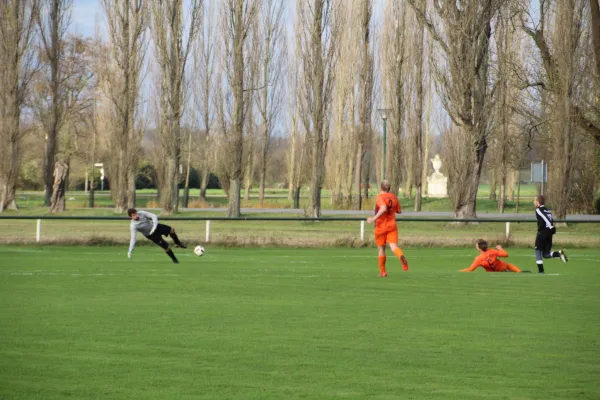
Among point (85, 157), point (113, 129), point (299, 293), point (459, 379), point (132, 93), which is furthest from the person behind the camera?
point (85, 157)

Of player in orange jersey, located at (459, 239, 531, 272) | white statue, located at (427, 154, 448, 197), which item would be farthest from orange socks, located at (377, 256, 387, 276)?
white statue, located at (427, 154, 448, 197)

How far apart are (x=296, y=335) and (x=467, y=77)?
94.1 ft

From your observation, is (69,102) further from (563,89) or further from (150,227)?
(150,227)

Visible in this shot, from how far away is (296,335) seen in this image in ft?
38.3

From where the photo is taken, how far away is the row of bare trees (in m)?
40.2

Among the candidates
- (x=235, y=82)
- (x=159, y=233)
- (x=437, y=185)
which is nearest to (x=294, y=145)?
(x=437, y=185)

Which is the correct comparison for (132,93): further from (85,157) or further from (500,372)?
(500,372)

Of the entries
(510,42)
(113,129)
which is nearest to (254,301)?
(113,129)

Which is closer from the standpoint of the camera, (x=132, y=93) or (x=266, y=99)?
(x=132, y=93)

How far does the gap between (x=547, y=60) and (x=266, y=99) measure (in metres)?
27.6

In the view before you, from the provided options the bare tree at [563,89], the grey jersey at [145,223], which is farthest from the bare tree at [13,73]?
the grey jersey at [145,223]

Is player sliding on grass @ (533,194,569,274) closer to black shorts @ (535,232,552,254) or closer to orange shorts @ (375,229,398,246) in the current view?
black shorts @ (535,232,552,254)

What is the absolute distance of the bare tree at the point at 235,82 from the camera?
46.5 m

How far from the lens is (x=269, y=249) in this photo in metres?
30.8
